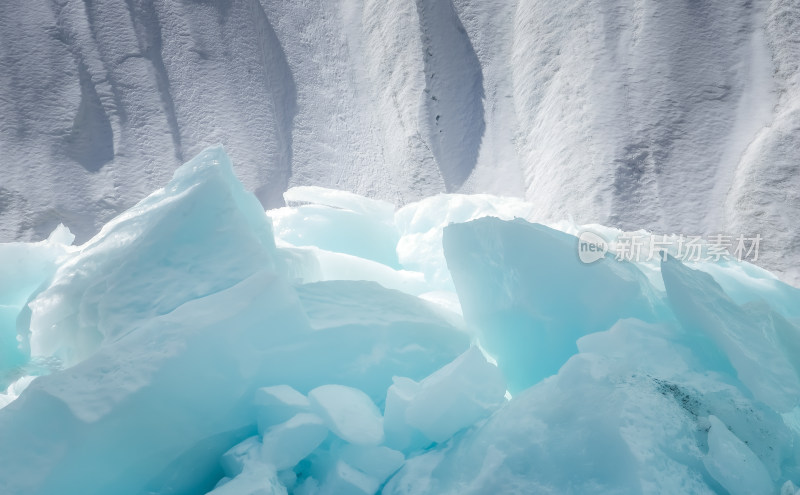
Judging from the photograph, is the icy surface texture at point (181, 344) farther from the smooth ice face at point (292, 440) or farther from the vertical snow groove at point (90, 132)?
the vertical snow groove at point (90, 132)

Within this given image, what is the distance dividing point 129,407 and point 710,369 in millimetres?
1422

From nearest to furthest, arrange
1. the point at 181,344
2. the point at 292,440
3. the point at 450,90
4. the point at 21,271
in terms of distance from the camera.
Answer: the point at 292,440 → the point at 181,344 → the point at 21,271 → the point at 450,90

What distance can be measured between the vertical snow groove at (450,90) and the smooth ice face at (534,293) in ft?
13.1

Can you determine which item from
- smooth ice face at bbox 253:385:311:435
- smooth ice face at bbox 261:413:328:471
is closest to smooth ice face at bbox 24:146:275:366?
smooth ice face at bbox 253:385:311:435

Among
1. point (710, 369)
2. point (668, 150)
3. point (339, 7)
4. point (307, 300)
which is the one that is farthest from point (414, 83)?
point (710, 369)

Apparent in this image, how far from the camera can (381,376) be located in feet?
5.53

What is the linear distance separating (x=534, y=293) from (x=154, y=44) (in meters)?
5.97

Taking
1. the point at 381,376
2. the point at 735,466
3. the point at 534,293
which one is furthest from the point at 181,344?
the point at 735,466

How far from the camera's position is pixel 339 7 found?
6.91 m

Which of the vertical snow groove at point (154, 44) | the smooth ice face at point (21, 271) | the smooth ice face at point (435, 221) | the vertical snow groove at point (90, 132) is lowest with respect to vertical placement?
the smooth ice face at point (435, 221)

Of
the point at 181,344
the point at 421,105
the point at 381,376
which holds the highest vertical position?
the point at 421,105

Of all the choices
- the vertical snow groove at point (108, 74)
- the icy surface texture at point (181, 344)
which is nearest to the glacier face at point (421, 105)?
the vertical snow groove at point (108, 74)

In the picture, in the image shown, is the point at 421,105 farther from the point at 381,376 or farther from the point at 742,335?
the point at 742,335

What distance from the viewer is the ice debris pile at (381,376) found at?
123 centimetres
